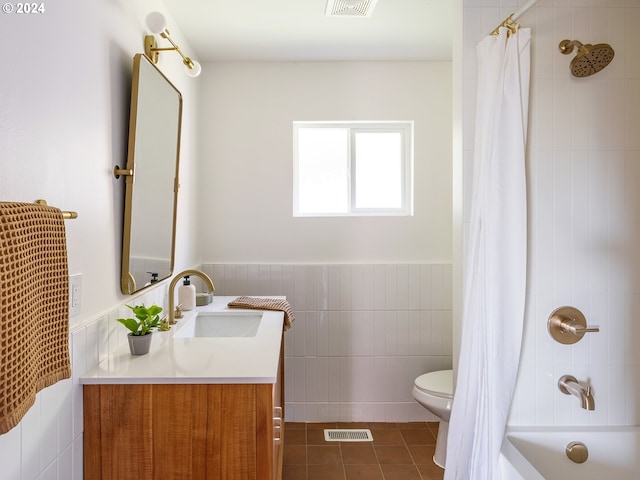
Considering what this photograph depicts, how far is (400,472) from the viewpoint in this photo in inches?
104

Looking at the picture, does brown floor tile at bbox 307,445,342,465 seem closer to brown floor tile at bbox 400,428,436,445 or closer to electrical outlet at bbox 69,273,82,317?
brown floor tile at bbox 400,428,436,445

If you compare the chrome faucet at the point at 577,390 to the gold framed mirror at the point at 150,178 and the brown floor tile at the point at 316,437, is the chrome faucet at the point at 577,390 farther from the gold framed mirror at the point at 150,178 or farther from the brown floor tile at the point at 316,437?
the gold framed mirror at the point at 150,178

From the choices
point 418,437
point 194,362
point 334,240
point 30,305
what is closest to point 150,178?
point 194,362

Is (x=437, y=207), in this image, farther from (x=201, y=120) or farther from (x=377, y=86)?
(x=201, y=120)

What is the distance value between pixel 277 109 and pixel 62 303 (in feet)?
8.01

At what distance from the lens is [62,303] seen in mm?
1090

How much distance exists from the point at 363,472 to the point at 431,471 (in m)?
0.36

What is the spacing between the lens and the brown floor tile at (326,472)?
2.57 metres

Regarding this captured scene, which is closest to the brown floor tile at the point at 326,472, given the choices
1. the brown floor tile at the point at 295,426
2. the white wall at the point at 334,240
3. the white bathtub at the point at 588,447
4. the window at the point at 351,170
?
the brown floor tile at the point at 295,426

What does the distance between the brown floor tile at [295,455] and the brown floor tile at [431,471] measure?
2.07ft

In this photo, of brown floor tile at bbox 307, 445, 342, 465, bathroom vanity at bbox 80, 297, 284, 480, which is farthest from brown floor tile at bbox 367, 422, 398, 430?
bathroom vanity at bbox 80, 297, 284, 480

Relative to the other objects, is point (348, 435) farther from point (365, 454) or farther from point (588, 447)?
point (588, 447)

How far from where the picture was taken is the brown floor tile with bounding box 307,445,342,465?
9.02 feet

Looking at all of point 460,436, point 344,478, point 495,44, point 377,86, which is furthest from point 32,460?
point 377,86
